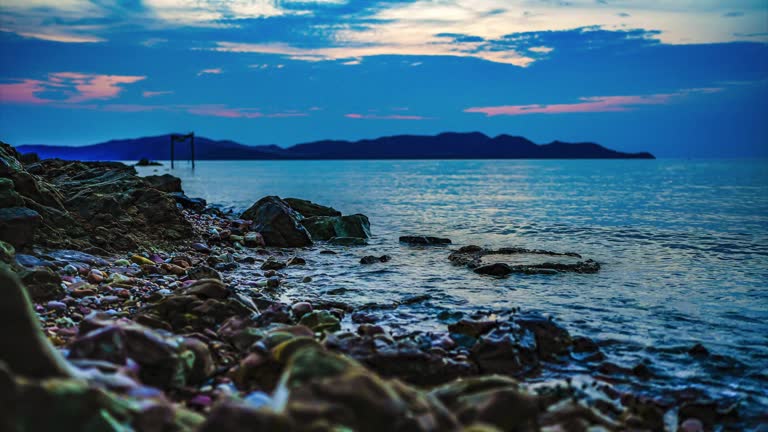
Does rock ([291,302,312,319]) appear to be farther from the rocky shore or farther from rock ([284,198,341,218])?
rock ([284,198,341,218])

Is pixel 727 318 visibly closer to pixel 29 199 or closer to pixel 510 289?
pixel 510 289

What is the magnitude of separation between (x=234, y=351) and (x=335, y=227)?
1292 centimetres

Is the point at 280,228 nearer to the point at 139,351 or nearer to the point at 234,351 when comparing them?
the point at 234,351

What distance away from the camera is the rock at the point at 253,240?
17312 mm

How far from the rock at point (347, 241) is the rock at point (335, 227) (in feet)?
2.50

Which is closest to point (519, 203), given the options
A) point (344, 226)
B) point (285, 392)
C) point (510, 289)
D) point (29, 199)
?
point (344, 226)

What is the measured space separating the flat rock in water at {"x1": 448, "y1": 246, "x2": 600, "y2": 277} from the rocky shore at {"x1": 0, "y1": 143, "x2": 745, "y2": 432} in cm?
8

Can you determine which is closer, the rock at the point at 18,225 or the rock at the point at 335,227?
the rock at the point at 18,225

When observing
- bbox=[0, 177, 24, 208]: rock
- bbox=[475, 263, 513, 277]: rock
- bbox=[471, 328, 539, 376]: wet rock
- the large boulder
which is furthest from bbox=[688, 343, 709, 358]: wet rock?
the large boulder

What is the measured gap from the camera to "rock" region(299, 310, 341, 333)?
26.5 feet

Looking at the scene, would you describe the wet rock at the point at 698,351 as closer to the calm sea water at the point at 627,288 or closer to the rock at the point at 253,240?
the calm sea water at the point at 627,288

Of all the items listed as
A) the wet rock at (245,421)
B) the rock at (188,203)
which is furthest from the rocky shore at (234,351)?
the rock at (188,203)

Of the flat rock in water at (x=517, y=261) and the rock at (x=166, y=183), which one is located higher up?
the rock at (x=166, y=183)

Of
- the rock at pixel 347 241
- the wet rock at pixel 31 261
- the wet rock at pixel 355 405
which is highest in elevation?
the wet rock at pixel 355 405
